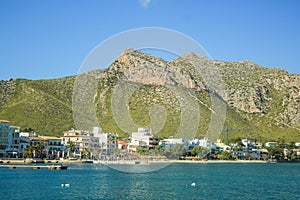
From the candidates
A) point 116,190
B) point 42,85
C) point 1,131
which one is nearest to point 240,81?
point 42,85

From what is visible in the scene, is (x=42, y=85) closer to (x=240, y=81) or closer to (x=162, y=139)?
(x=162, y=139)

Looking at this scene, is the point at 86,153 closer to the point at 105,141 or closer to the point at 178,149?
the point at 105,141

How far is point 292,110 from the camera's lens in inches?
4872

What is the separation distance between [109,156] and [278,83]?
238 feet

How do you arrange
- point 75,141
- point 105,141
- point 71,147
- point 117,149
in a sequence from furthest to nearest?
1. point 75,141
2. point 117,149
3. point 105,141
4. point 71,147

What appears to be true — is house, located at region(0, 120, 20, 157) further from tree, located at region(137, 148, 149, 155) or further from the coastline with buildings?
tree, located at region(137, 148, 149, 155)

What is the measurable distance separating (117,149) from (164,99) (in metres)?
13.8

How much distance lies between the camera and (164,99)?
87.9 meters

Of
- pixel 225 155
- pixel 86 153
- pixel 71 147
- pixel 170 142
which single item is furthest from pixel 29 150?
pixel 225 155

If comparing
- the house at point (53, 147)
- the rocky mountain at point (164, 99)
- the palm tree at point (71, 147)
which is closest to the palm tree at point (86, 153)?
the palm tree at point (71, 147)

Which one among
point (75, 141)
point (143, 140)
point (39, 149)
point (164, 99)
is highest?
point (164, 99)

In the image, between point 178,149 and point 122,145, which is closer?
point 178,149

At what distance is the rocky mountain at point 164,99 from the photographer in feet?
173

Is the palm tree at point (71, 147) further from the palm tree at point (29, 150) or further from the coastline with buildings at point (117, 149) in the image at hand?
the palm tree at point (29, 150)
